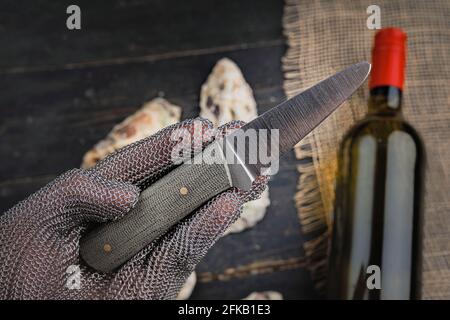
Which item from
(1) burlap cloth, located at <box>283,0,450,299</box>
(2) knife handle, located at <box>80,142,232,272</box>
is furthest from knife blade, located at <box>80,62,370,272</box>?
(1) burlap cloth, located at <box>283,0,450,299</box>

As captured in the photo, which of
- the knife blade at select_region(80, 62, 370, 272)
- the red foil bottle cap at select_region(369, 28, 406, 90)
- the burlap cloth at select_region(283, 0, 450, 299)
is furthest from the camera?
the burlap cloth at select_region(283, 0, 450, 299)

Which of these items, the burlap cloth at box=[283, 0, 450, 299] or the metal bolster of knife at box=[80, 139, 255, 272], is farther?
the burlap cloth at box=[283, 0, 450, 299]

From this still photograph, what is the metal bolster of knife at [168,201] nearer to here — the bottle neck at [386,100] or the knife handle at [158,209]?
the knife handle at [158,209]

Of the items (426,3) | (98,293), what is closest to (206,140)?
(98,293)

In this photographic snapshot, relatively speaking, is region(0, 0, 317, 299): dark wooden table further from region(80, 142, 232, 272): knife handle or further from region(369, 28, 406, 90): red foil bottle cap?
region(80, 142, 232, 272): knife handle

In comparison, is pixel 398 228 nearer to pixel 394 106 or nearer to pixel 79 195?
pixel 394 106

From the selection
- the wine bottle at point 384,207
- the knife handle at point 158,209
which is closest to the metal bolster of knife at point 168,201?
the knife handle at point 158,209

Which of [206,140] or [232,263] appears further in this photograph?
[232,263]
